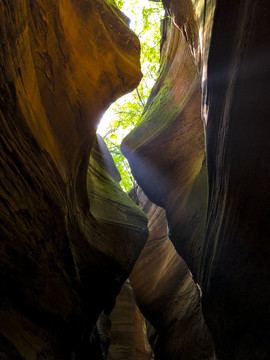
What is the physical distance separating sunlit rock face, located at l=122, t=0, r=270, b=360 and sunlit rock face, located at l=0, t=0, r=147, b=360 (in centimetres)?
195

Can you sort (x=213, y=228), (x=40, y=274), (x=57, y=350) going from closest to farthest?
1. (x=40, y=274)
2. (x=57, y=350)
3. (x=213, y=228)

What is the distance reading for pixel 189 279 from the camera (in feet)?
30.4

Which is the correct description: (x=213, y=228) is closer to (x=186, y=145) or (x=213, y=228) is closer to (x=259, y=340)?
(x=259, y=340)

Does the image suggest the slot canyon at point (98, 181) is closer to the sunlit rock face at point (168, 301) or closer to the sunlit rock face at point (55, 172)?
the sunlit rock face at point (55, 172)

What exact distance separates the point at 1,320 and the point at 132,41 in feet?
18.8

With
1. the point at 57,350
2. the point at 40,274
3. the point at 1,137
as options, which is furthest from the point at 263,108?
the point at 57,350

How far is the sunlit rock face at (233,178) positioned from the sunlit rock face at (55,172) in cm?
195

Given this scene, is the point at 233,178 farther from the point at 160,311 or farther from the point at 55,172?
the point at 160,311

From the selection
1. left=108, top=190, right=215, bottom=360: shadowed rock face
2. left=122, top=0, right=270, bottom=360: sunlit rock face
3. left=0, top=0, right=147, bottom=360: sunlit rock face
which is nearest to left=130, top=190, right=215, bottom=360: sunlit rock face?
left=108, top=190, right=215, bottom=360: shadowed rock face

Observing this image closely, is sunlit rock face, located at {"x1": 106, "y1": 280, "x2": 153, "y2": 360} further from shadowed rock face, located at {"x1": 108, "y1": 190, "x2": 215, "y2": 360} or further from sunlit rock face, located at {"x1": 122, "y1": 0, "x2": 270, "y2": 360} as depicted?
sunlit rock face, located at {"x1": 122, "y1": 0, "x2": 270, "y2": 360}

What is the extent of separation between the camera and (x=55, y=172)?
4.00m

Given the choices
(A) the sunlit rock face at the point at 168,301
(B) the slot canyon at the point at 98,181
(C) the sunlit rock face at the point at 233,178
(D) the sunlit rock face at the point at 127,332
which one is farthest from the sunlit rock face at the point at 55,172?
(D) the sunlit rock face at the point at 127,332

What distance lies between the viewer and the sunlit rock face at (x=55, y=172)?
3176 mm

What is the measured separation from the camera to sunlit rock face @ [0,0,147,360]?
10.4 ft
